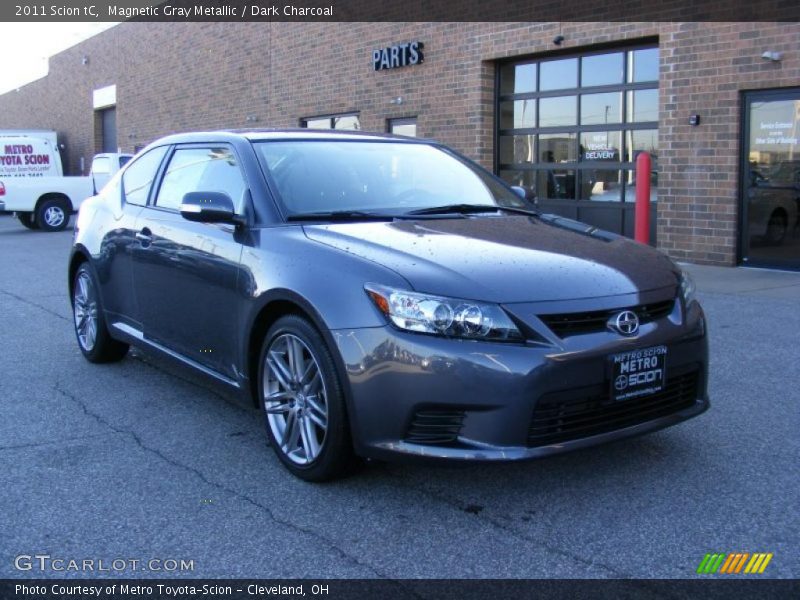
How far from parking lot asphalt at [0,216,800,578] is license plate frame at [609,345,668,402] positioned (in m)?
0.47

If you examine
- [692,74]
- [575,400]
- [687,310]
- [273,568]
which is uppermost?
[692,74]

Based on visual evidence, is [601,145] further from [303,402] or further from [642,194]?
[303,402]

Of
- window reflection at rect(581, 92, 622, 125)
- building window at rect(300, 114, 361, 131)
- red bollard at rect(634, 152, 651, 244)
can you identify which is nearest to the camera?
red bollard at rect(634, 152, 651, 244)

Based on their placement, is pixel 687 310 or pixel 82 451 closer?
pixel 687 310

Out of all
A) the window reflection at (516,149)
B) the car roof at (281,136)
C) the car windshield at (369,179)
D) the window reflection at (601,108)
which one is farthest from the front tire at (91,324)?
the window reflection at (516,149)

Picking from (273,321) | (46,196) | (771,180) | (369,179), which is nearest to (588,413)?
(273,321)

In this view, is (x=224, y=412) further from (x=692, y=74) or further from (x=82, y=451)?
(x=692, y=74)

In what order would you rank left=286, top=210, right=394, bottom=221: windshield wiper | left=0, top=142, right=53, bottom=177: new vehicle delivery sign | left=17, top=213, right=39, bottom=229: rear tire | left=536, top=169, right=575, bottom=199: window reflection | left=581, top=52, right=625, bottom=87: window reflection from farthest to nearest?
1. left=0, top=142, right=53, bottom=177: new vehicle delivery sign
2. left=17, top=213, right=39, bottom=229: rear tire
3. left=536, top=169, right=575, bottom=199: window reflection
4. left=581, top=52, right=625, bottom=87: window reflection
5. left=286, top=210, right=394, bottom=221: windshield wiper

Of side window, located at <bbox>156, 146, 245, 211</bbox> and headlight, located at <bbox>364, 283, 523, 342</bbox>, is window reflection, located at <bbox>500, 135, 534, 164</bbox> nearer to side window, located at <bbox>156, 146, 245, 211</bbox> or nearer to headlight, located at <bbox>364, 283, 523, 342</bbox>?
side window, located at <bbox>156, 146, 245, 211</bbox>

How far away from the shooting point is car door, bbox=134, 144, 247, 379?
449cm

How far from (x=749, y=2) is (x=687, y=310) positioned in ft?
27.9

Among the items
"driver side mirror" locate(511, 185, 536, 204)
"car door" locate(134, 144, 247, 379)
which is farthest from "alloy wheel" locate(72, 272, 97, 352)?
"driver side mirror" locate(511, 185, 536, 204)

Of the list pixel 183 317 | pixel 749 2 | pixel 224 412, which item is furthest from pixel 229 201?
pixel 749 2

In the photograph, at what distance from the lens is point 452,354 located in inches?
133
